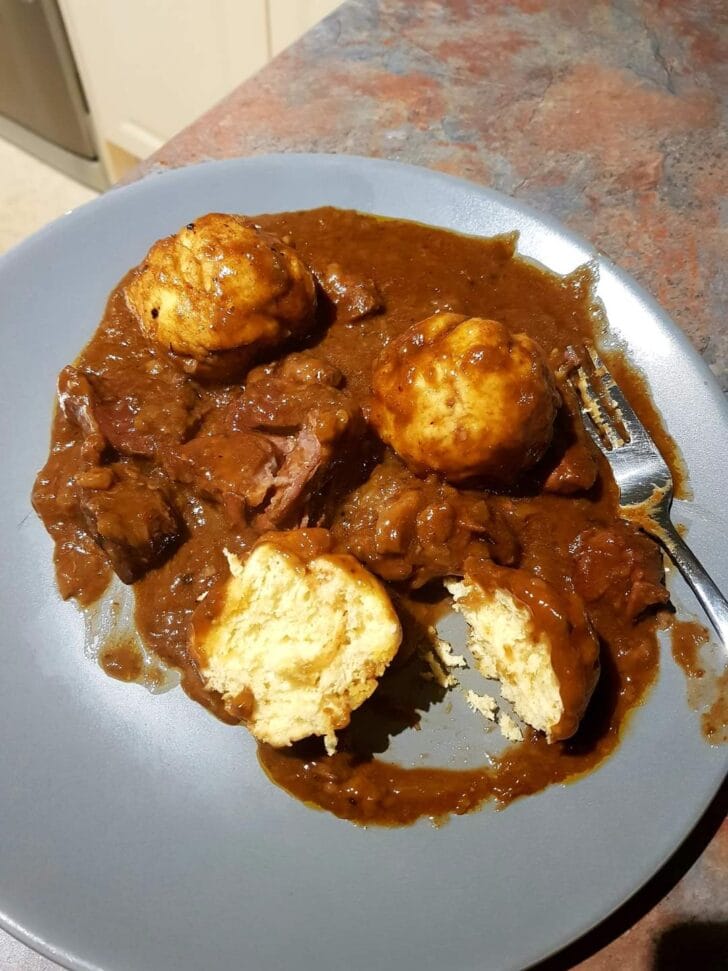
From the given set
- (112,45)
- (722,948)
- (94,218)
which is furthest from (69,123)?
(722,948)

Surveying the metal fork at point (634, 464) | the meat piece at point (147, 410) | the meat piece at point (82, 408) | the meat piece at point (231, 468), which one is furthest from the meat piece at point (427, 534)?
the meat piece at point (82, 408)

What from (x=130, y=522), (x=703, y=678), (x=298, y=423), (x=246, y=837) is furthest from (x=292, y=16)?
(x=246, y=837)

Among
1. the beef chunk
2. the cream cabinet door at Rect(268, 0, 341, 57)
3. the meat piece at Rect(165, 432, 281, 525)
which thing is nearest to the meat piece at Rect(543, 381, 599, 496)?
the beef chunk

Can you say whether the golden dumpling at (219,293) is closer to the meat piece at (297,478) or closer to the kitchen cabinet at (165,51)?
the meat piece at (297,478)

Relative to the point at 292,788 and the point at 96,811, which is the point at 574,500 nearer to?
the point at 292,788

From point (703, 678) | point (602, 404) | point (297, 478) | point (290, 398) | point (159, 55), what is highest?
point (159, 55)

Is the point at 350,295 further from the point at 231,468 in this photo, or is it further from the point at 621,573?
the point at 621,573
